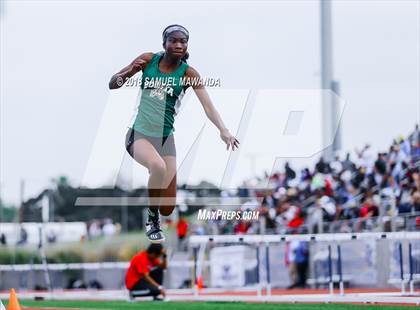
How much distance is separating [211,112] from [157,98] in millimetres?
436

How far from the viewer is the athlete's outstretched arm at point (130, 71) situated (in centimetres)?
859

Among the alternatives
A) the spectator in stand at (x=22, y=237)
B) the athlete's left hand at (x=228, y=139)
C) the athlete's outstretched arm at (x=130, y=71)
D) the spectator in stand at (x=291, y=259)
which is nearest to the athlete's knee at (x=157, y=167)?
the athlete's left hand at (x=228, y=139)

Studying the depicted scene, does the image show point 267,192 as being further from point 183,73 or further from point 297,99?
point 183,73

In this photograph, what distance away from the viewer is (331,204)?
2109 cm

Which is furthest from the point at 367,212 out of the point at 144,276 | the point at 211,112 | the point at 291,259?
the point at 211,112

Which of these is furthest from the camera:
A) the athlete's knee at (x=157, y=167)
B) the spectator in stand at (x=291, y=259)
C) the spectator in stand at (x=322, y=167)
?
the spectator in stand at (x=322, y=167)

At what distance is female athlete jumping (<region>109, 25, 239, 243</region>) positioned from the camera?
28.1 ft

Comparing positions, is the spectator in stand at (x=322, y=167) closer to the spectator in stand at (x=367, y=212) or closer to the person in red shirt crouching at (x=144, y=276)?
the spectator in stand at (x=367, y=212)

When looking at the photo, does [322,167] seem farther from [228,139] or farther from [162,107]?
[162,107]

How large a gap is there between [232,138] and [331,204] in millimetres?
12555

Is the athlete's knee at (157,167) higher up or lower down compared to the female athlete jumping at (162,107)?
lower down

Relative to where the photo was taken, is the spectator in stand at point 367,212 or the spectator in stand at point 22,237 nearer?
the spectator in stand at point 367,212

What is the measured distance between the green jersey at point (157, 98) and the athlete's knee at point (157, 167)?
305 millimetres

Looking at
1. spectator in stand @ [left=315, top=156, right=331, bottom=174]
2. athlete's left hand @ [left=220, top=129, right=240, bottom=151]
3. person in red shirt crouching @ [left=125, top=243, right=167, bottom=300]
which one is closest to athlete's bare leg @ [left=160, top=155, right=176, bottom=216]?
athlete's left hand @ [left=220, top=129, right=240, bottom=151]
